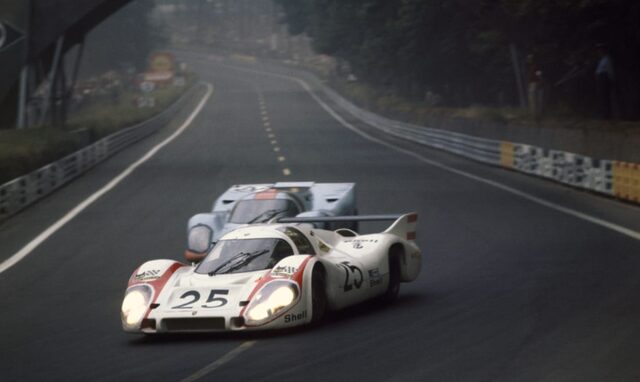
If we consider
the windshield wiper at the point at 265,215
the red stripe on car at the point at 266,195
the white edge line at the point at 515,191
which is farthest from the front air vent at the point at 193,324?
the white edge line at the point at 515,191

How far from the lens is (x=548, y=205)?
2739 centimetres

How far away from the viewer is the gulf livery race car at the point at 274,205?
19.0 m

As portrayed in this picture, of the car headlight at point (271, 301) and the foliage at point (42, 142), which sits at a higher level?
the car headlight at point (271, 301)

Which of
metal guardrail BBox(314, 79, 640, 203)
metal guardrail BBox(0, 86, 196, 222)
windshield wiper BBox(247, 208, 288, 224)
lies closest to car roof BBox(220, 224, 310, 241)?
windshield wiper BBox(247, 208, 288, 224)

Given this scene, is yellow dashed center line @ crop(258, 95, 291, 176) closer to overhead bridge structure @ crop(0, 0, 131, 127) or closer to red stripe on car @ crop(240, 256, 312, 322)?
overhead bridge structure @ crop(0, 0, 131, 127)

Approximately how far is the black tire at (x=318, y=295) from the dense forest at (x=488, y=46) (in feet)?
91.0

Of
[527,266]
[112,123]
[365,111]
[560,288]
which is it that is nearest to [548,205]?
[527,266]

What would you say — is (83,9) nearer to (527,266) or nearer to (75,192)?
(75,192)

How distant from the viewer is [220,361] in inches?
433

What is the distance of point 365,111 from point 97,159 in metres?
34.1

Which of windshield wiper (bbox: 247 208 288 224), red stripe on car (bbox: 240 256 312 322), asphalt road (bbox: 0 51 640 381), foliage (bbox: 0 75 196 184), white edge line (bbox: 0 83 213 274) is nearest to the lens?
asphalt road (bbox: 0 51 640 381)

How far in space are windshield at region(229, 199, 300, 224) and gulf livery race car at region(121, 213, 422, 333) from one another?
4.21 metres

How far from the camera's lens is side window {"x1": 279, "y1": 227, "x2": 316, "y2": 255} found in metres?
13.7

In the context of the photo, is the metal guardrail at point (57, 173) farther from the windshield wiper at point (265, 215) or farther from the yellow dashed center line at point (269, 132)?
the windshield wiper at point (265, 215)
